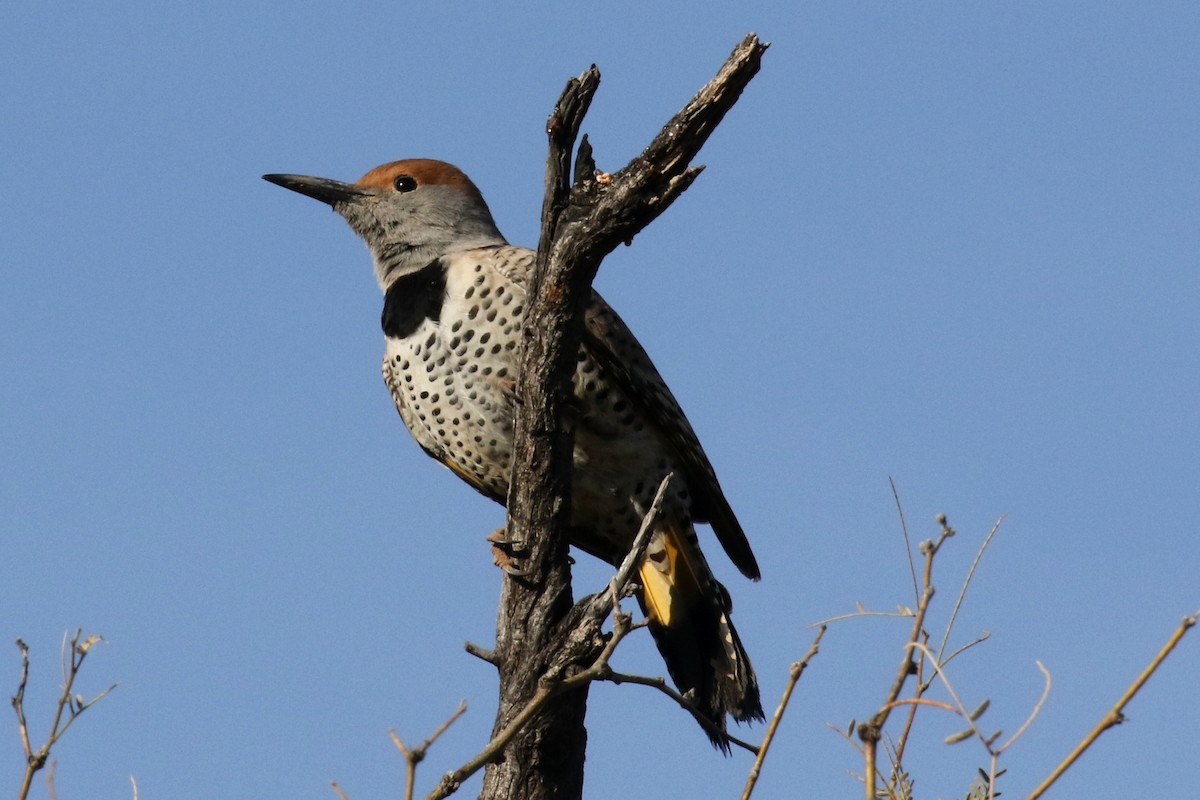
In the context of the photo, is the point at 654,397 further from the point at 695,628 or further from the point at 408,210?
the point at 408,210

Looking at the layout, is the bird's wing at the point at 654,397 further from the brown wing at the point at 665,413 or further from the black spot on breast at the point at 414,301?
the black spot on breast at the point at 414,301

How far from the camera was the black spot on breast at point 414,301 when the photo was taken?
6.63 m

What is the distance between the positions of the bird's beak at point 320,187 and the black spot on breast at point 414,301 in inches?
39.1

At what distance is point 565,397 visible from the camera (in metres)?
5.16

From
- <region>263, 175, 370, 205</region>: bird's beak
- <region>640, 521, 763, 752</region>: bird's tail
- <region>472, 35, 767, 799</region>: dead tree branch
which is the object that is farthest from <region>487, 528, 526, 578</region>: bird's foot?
<region>263, 175, 370, 205</region>: bird's beak

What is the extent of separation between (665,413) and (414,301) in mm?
1199

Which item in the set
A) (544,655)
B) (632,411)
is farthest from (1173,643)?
(632,411)

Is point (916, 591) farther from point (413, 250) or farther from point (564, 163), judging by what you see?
point (413, 250)

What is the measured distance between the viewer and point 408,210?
299 inches

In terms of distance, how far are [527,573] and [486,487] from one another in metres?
1.57

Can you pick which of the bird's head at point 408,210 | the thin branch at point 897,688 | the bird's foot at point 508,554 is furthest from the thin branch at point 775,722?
the bird's head at point 408,210

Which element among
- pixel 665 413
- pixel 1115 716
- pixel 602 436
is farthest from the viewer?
pixel 665 413

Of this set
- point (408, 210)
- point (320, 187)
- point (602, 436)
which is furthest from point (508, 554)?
point (320, 187)

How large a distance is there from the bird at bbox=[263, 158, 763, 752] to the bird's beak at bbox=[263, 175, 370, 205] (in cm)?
98
